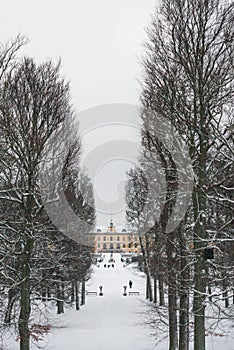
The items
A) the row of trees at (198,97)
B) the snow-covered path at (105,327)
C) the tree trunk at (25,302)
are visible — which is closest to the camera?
the row of trees at (198,97)

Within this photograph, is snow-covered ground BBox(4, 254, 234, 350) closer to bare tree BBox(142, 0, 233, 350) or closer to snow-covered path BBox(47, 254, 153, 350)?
snow-covered path BBox(47, 254, 153, 350)

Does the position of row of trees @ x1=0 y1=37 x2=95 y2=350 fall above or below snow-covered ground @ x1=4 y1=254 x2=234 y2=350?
above

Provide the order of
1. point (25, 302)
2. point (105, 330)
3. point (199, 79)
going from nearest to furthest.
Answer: point (199, 79), point (25, 302), point (105, 330)

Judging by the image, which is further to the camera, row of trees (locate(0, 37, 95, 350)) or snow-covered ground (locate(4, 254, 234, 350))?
snow-covered ground (locate(4, 254, 234, 350))

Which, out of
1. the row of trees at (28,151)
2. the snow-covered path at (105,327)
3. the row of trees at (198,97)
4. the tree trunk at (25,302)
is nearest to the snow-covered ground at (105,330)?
the snow-covered path at (105,327)

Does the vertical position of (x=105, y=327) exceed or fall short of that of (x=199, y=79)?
it falls short

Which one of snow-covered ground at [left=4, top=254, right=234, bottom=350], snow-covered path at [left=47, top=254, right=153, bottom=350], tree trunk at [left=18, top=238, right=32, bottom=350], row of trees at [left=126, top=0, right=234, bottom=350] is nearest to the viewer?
row of trees at [left=126, top=0, right=234, bottom=350]

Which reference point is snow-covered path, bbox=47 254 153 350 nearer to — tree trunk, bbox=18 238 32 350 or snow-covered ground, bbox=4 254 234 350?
snow-covered ground, bbox=4 254 234 350

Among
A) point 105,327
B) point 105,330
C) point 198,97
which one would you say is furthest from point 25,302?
point 105,327

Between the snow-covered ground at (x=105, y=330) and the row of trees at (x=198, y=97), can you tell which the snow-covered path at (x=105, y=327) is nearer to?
the snow-covered ground at (x=105, y=330)

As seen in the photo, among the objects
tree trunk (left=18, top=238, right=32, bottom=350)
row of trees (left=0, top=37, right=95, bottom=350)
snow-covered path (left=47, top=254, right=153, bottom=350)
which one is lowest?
snow-covered path (left=47, top=254, right=153, bottom=350)

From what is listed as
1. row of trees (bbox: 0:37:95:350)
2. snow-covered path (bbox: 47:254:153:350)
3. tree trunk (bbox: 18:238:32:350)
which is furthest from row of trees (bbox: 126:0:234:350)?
snow-covered path (bbox: 47:254:153:350)

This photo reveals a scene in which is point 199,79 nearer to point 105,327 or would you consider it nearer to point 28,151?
point 28,151

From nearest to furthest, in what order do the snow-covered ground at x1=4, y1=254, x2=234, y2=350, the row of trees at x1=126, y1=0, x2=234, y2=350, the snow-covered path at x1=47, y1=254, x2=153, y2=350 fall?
the row of trees at x1=126, y1=0, x2=234, y2=350, the snow-covered ground at x1=4, y1=254, x2=234, y2=350, the snow-covered path at x1=47, y1=254, x2=153, y2=350
